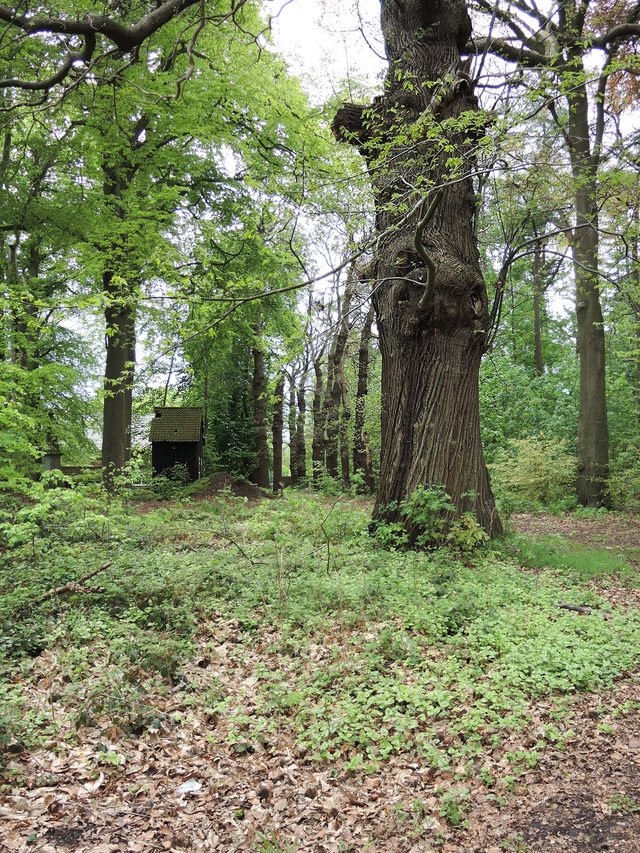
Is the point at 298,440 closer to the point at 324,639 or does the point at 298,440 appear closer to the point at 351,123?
the point at 351,123

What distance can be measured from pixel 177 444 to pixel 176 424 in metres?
0.75

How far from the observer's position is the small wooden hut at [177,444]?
63.9 ft

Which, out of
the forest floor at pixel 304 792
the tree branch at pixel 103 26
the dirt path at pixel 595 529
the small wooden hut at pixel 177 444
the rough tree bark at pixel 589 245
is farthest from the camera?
the small wooden hut at pixel 177 444

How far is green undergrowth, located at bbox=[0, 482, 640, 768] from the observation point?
4.00 metres

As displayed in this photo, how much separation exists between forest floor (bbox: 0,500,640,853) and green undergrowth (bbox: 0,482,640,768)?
0.27ft

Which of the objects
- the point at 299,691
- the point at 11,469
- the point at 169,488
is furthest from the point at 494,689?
the point at 169,488

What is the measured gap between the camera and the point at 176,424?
19.9 m

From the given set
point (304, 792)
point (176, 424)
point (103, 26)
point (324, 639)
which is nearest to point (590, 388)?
point (324, 639)

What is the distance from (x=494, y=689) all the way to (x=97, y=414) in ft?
73.4

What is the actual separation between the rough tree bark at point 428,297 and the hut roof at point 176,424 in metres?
12.7

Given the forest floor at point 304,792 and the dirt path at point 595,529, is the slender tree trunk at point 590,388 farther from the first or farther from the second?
the forest floor at point 304,792

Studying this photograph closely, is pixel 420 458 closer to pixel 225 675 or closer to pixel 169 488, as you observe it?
pixel 225 675

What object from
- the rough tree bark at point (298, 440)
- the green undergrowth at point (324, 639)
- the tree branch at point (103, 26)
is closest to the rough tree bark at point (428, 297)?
the green undergrowth at point (324, 639)

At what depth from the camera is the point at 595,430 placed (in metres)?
13.0
